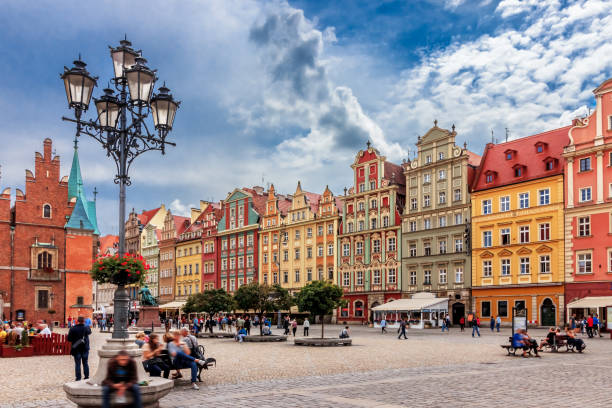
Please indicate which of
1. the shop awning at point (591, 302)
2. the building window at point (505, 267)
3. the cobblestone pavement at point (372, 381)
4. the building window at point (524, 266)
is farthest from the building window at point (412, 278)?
the cobblestone pavement at point (372, 381)

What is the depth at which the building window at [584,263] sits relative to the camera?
42234mm

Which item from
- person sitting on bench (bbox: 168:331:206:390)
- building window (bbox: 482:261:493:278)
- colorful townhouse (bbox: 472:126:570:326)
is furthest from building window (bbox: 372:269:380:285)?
person sitting on bench (bbox: 168:331:206:390)

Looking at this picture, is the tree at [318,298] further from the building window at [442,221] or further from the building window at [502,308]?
the building window at [442,221]

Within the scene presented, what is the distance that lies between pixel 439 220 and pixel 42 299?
119ft

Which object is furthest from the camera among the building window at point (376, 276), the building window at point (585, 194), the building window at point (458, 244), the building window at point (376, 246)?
the building window at point (376, 246)

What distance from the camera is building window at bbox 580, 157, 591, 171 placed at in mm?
43153

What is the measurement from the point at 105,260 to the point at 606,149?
40.1 meters

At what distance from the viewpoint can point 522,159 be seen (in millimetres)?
48844

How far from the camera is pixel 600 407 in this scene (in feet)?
33.8

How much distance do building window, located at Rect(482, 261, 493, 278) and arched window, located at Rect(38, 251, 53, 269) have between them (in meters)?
38.3

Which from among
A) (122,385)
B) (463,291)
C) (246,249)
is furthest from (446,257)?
(122,385)

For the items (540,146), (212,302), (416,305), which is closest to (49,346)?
(212,302)

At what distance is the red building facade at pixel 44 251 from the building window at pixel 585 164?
43745 millimetres

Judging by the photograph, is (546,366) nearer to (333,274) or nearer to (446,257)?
(446,257)
